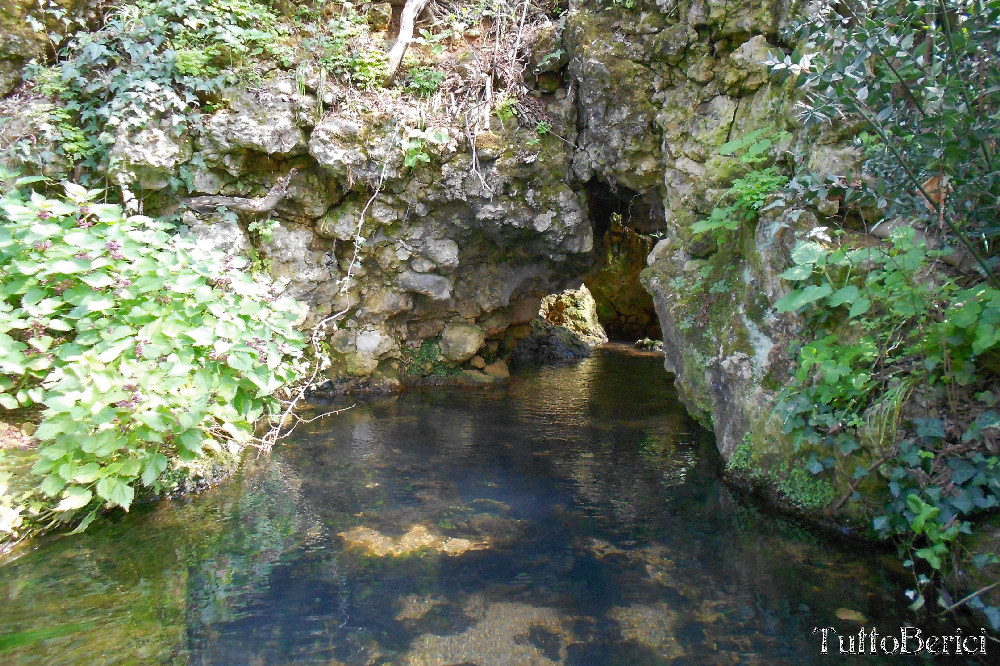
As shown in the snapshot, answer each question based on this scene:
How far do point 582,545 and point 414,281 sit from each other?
15.7ft

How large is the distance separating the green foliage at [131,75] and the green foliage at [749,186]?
5.37m

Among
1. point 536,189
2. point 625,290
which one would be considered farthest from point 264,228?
point 625,290

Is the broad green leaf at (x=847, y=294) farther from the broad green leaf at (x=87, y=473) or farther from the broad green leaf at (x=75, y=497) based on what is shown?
the broad green leaf at (x=75, y=497)

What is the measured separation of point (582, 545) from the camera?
3779mm

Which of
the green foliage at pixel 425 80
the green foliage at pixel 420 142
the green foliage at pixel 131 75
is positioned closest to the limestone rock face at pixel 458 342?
the green foliage at pixel 420 142

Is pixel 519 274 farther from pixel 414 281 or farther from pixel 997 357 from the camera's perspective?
pixel 997 357

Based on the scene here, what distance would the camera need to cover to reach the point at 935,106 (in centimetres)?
290

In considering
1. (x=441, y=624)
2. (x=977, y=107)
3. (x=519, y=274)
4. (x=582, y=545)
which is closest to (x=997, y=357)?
(x=977, y=107)

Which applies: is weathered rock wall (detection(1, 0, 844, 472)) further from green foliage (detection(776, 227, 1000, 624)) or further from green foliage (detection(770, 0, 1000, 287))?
green foliage (detection(770, 0, 1000, 287))

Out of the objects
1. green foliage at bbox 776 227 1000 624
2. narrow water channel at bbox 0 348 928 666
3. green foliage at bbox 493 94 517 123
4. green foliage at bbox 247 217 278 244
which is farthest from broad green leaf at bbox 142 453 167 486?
green foliage at bbox 493 94 517 123

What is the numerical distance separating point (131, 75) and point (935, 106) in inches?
273

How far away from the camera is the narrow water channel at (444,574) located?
2.81 meters

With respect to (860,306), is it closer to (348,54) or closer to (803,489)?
(803,489)

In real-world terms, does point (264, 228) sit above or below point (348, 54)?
below
